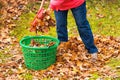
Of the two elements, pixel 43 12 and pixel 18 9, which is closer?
pixel 43 12

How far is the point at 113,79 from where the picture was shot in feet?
15.8

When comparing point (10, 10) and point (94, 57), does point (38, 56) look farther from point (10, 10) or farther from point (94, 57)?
point (10, 10)

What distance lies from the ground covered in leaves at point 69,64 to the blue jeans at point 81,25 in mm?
180

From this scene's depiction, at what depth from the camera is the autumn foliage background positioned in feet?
16.8

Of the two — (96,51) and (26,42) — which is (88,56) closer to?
(96,51)

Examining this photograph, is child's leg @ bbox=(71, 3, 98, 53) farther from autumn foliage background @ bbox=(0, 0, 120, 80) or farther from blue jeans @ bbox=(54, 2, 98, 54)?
autumn foliage background @ bbox=(0, 0, 120, 80)

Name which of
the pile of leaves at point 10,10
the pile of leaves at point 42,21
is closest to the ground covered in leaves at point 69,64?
the pile of leaves at point 42,21

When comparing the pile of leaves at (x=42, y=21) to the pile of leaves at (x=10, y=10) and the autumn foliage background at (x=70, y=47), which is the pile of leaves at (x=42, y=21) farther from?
the pile of leaves at (x=10, y=10)

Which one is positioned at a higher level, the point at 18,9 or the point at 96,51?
the point at 18,9

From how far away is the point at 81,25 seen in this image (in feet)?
17.5

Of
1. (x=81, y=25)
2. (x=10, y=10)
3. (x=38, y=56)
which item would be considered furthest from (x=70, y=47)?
(x=10, y=10)

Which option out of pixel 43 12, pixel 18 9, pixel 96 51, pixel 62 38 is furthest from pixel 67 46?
pixel 18 9

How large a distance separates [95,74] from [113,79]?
0.32 m

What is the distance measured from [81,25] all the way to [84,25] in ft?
0.16
